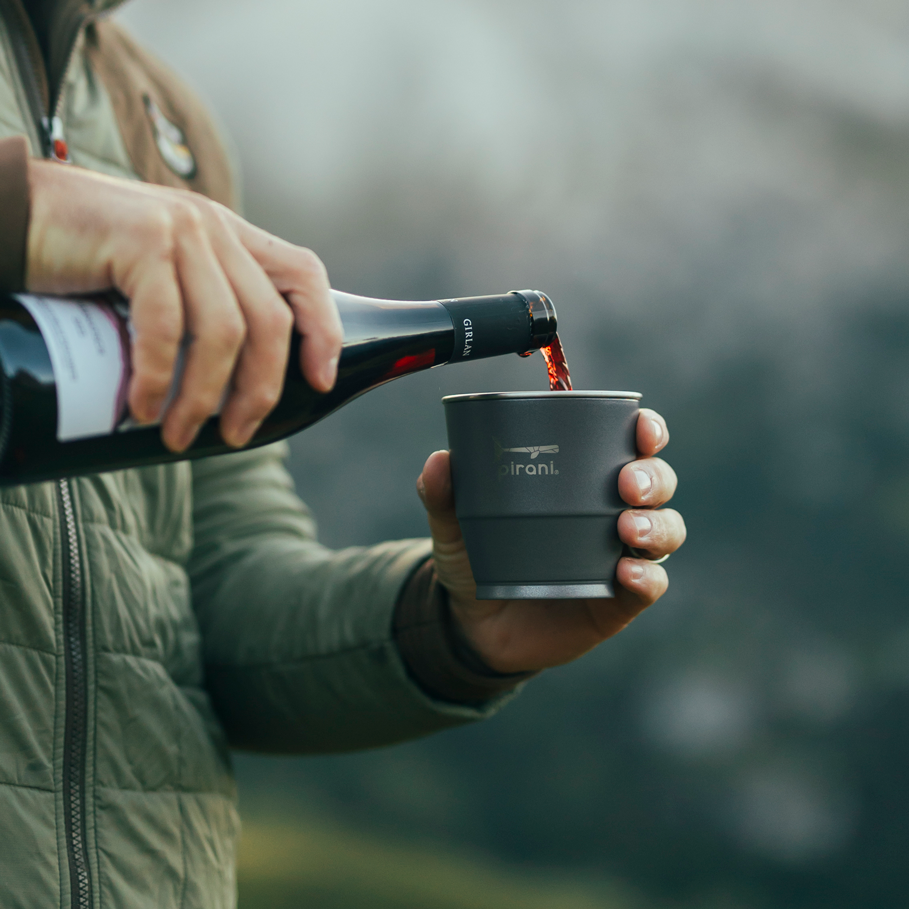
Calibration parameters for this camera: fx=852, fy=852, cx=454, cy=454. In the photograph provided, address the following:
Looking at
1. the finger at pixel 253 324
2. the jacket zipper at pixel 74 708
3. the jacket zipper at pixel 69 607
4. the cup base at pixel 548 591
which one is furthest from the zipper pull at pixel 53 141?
the cup base at pixel 548 591

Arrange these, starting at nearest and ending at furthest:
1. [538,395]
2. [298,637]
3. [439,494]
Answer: [538,395]
[439,494]
[298,637]

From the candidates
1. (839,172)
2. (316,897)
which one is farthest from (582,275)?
(316,897)

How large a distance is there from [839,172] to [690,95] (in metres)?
0.37

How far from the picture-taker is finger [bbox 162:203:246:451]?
1.23 ft

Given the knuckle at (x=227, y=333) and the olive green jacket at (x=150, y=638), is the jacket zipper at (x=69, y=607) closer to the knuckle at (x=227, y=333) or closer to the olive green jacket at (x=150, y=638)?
the olive green jacket at (x=150, y=638)

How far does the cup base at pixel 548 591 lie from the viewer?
1.83 feet

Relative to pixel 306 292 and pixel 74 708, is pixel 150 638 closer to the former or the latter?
pixel 74 708

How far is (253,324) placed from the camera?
1.29 ft

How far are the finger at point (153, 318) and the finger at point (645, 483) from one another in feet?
0.99

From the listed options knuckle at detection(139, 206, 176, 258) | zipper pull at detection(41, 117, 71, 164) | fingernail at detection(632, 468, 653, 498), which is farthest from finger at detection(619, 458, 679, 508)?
zipper pull at detection(41, 117, 71, 164)

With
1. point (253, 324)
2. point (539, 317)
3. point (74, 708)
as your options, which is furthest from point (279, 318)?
point (74, 708)

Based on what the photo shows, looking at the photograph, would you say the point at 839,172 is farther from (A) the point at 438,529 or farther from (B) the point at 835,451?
(A) the point at 438,529

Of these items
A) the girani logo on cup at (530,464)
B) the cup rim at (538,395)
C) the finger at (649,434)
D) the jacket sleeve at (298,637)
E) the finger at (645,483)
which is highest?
the cup rim at (538,395)

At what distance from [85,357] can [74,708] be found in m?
0.33
